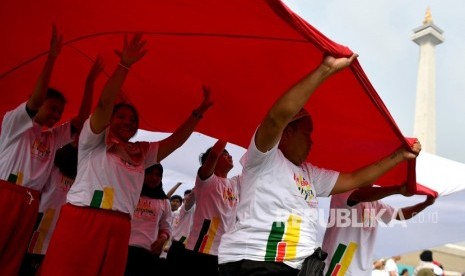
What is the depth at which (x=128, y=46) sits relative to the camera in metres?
2.63

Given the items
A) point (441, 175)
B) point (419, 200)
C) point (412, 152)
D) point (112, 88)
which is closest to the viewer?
point (112, 88)

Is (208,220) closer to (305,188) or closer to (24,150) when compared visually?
(24,150)

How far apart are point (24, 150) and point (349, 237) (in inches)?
92.5

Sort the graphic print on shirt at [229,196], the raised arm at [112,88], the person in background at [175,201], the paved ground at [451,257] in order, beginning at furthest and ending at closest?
the paved ground at [451,257]
the person in background at [175,201]
the graphic print on shirt at [229,196]
the raised arm at [112,88]

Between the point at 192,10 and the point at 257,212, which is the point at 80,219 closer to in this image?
the point at 257,212

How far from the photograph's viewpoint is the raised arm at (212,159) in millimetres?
4125

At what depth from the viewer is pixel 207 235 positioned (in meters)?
4.29

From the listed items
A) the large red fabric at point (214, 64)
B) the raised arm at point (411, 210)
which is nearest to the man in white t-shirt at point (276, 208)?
the large red fabric at point (214, 64)

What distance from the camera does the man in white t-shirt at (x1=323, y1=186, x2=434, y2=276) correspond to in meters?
3.32

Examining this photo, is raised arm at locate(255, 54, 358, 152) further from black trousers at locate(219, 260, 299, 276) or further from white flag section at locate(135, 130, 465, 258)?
white flag section at locate(135, 130, 465, 258)

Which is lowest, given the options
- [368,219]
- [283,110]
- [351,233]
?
[351,233]

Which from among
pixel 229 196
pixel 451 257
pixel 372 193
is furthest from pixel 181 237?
pixel 451 257

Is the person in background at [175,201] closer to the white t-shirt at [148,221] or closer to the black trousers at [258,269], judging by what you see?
the white t-shirt at [148,221]

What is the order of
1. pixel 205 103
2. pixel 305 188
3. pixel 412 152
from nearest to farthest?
pixel 305 188, pixel 412 152, pixel 205 103
